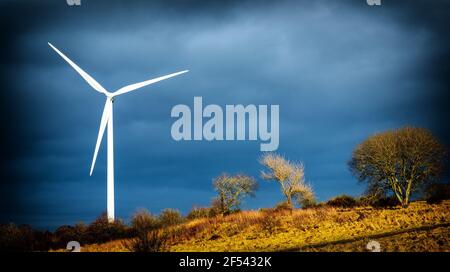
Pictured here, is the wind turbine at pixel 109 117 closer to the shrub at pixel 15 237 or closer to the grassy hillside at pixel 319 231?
the grassy hillside at pixel 319 231

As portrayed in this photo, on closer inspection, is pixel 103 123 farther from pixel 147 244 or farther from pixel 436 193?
pixel 436 193

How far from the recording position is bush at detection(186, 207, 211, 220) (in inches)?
2168

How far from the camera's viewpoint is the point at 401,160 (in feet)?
168

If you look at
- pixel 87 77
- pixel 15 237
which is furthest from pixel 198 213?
pixel 87 77

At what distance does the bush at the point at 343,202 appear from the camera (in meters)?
57.3

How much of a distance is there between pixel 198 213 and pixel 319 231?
18.1 m

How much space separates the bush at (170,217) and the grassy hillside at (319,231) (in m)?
2.90

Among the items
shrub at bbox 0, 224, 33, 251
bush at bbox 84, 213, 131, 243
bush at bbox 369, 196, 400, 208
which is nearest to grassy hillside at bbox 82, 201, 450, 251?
bush at bbox 369, 196, 400, 208

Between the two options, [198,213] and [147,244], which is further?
[198,213]

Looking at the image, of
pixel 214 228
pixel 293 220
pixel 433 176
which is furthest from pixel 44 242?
A: pixel 433 176

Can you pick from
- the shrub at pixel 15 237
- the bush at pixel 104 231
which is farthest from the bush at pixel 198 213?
the shrub at pixel 15 237

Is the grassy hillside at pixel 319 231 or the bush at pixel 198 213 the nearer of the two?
the grassy hillside at pixel 319 231

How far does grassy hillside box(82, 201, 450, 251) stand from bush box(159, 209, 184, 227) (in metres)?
2.90

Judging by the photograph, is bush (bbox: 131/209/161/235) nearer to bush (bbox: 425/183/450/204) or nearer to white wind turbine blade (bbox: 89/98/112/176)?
white wind turbine blade (bbox: 89/98/112/176)
